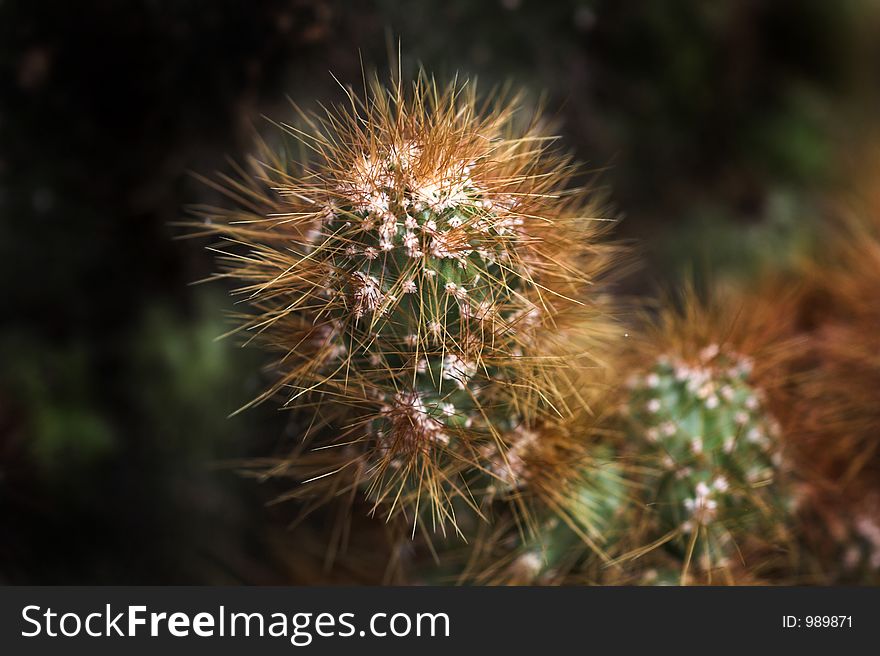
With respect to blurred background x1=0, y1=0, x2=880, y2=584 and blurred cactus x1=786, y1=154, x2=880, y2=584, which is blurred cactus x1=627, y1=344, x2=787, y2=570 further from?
blurred background x1=0, y1=0, x2=880, y2=584

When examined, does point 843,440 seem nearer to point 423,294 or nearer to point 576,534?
point 576,534

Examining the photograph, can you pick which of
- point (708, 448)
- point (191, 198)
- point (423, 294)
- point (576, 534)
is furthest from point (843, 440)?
point (191, 198)

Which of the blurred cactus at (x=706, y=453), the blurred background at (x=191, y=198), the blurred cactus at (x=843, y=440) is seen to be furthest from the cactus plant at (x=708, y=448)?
the blurred background at (x=191, y=198)

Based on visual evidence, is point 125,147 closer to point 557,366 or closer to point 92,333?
point 92,333

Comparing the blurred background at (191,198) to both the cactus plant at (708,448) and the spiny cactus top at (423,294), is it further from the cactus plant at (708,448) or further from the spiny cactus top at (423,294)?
the spiny cactus top at (423,294)

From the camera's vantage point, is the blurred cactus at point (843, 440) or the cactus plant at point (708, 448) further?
the blurred cactus at point (843, 440)

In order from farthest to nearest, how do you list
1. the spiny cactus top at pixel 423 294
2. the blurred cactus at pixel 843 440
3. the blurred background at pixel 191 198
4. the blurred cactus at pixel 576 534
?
the blurred background at pixel 191 198
the blurred cactus at pixel 843 440
the blurred cactus at pixel 576 534
the spiny cactus top at pixel 423 294

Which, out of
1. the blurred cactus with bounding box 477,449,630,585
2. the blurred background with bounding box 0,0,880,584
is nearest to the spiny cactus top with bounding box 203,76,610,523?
the blurred cactus with bounding box 477,449,630,585

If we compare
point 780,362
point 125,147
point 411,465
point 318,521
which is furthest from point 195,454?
point 780,362
